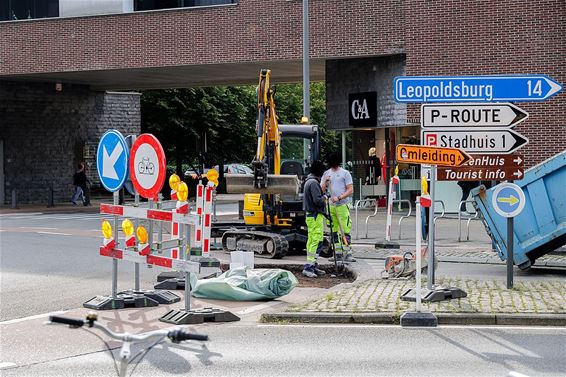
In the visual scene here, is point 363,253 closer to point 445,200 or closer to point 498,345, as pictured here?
point 498,345

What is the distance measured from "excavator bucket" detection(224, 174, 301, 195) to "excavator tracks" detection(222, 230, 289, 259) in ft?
2.61

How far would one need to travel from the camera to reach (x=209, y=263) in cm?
1270

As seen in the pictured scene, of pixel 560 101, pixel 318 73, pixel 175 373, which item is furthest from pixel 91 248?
pixel 318 73

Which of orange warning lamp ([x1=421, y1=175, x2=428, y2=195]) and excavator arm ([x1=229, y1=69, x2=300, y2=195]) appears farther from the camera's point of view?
excavator arm ([x1=229, y1=69, x2=300, y2=195])

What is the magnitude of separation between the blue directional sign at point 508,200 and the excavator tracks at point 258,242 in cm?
531

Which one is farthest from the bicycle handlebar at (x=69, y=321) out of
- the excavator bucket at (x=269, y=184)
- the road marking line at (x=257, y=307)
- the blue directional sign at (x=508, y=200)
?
the excavator bucket at (x=269, y=184)

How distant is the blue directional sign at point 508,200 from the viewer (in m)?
11.7

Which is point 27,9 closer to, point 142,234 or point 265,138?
point 265,138

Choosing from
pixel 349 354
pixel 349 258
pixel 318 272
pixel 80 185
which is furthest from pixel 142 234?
pixel 80 185

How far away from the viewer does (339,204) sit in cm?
1506

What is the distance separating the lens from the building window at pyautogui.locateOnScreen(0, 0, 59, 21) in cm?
3309

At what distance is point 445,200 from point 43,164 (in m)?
18.0

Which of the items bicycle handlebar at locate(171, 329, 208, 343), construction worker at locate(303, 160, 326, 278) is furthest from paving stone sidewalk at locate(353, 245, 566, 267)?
bicycle handlebar at locate(171, 329, 208, 343)

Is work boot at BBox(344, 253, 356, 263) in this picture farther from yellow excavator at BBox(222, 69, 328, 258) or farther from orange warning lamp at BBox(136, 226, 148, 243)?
orange warning lamp at BBox(136, 226, 148, 243)
